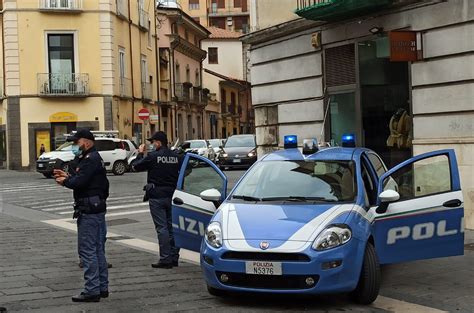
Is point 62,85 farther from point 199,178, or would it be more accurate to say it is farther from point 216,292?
point 216,292

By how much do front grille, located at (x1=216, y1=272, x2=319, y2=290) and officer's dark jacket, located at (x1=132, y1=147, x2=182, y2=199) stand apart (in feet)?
8.63

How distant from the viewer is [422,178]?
8.19 meters

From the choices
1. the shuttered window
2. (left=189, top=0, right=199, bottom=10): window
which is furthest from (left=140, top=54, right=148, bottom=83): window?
(left=189, top=0, right=199, bottom=10): window

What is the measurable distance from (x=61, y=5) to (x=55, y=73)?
383 centimetres

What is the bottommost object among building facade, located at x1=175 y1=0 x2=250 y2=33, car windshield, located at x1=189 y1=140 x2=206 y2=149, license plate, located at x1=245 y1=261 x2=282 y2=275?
license plate, located at x1=245 y1=261 x2=282 y2=275

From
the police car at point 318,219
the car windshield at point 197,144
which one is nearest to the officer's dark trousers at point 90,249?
the police car at point 318,219

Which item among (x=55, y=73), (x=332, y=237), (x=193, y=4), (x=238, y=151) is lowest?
(x=332, y=237)

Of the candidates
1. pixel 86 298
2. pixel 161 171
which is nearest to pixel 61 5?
pixel 161 171

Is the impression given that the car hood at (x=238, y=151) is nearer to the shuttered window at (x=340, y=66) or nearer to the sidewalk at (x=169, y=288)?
the shuttered window at (x=340, y=66)

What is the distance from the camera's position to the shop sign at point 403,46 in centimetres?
1203

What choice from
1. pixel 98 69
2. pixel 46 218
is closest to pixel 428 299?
pixel 46 218

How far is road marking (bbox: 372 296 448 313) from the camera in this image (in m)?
6.72

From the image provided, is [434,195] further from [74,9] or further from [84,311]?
[74,9]

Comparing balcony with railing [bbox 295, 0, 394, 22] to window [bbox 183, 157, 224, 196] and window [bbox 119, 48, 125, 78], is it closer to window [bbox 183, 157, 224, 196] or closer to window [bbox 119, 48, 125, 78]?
window [bbox 183, 157, 224, 196]
